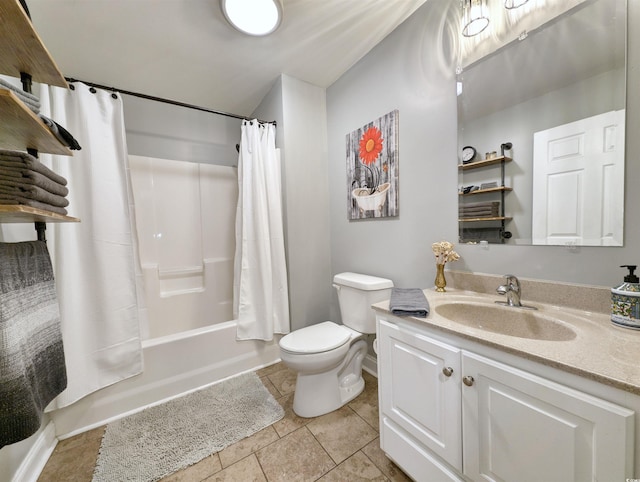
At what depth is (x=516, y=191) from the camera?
1.09 metres

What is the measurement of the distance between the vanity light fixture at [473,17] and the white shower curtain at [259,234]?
141cm

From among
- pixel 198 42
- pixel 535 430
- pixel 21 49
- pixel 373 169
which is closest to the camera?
pixel 535 430

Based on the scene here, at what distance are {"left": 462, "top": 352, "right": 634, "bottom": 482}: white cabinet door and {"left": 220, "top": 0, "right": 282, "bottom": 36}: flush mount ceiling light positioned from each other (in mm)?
1899

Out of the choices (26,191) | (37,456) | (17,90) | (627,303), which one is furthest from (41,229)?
(627,303)

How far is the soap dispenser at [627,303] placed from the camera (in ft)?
2.37

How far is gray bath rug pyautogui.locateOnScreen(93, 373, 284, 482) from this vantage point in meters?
1.13

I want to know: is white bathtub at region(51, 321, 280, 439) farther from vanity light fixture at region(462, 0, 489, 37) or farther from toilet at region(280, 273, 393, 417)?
vanity light fixture at region(462, 0, 489, 37)

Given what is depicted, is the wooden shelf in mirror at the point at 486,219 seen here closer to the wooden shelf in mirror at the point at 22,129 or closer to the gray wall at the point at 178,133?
the wooden shelf in mirror at the point at 22,129

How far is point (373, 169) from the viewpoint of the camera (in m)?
1.72

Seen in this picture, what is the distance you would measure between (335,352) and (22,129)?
5.18ft

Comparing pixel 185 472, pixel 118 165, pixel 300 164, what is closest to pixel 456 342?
pixel 185 472

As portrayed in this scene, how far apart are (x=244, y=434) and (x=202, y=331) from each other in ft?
2.43

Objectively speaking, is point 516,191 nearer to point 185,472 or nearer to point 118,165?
point 185,472

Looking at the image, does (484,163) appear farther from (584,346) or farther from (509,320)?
(584,346)
